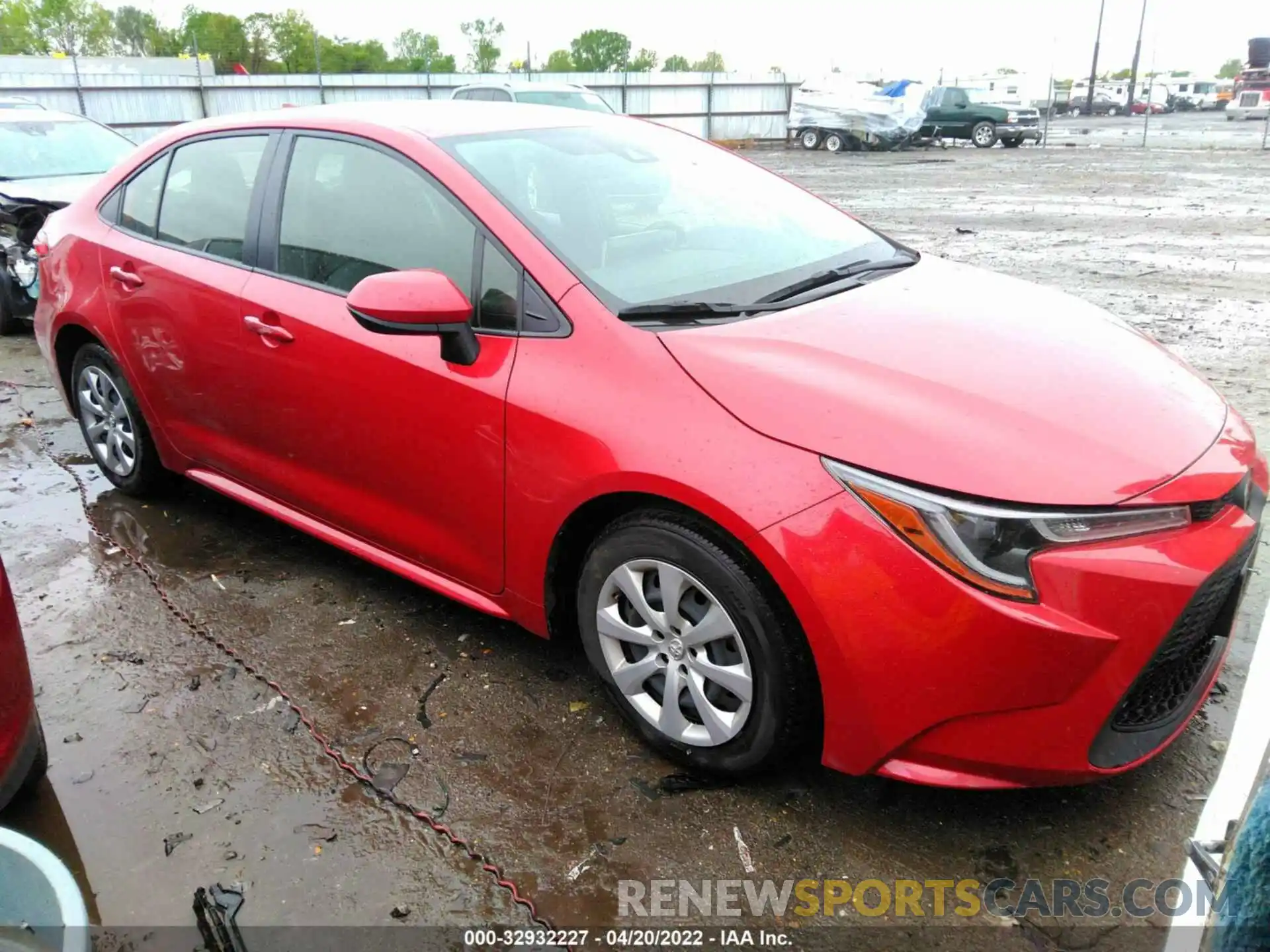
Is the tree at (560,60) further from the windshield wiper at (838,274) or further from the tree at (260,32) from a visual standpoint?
the windshield wiper at (838,274)

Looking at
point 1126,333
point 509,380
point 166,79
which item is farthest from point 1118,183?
point 166,79

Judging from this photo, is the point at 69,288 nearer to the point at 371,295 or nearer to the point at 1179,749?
the point at 371,295

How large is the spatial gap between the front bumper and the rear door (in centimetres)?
235

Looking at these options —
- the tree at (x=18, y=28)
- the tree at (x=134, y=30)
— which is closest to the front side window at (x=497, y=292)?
the tree at (x=18, y=28)

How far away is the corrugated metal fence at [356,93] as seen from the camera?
21.4m

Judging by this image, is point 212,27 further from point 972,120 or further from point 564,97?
point 564,97

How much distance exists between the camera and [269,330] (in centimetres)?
330

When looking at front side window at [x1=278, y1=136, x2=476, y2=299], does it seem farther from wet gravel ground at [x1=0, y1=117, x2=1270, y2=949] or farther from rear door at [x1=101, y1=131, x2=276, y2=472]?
wet gravel ground at [x1=0, y1=117, x2=1270, y2=949]

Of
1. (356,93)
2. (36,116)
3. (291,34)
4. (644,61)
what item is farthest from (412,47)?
(36,116)

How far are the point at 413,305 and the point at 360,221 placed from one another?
28.7 inches

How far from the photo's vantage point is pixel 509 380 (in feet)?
8.75

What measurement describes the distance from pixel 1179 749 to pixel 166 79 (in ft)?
84.0

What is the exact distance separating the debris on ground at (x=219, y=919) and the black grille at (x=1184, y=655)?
6.42 feet

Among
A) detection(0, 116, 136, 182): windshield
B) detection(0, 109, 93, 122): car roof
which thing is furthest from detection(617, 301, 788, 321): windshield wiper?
detection(0, 109, 93, 122): car roof
